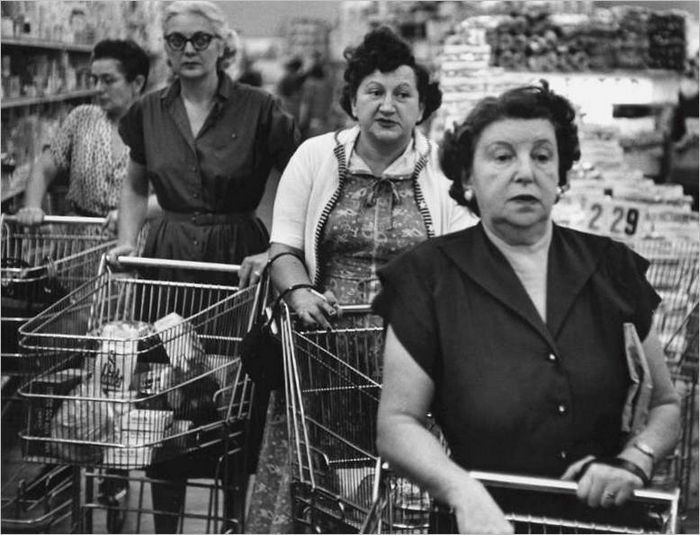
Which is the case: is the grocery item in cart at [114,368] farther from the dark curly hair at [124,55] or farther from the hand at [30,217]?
the dark curly hair at [124,55]

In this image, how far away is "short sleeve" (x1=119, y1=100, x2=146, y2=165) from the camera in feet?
16.8

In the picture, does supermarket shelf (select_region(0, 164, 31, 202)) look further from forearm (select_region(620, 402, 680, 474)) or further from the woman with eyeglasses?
forearm (select_region(620, 402, 680, 474))

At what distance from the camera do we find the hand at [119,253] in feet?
15.5

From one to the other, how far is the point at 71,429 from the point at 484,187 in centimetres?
179

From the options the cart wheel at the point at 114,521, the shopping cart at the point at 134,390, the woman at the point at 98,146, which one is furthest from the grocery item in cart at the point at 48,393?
the woman at the point at 98,146

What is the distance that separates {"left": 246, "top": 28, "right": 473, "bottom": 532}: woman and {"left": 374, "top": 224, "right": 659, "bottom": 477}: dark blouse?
4.23ft

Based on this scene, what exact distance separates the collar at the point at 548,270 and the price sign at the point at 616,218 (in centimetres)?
398

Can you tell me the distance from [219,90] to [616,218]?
2549mm

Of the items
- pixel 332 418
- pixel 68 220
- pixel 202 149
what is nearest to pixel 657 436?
pixel 332 418

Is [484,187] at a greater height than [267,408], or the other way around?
[484,187]

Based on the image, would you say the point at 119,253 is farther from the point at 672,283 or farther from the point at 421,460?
the point at 672,283

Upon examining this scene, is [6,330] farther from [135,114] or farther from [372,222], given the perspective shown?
[372,222]

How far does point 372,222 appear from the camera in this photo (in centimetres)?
410

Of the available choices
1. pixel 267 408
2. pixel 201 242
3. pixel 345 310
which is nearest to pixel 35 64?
pixel 201 242
